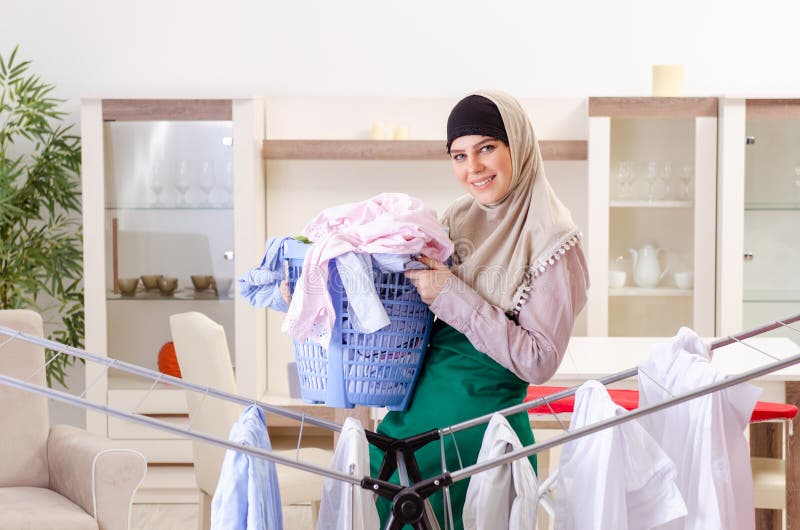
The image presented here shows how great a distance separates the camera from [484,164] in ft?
5.42

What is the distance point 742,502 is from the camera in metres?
1.48

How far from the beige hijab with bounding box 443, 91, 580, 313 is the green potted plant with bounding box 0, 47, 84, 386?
2.93 metres

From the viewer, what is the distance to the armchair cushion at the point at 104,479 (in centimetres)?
279

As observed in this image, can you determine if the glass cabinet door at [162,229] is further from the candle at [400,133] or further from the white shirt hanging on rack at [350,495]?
the white shirt hanging on rack at [350,495]

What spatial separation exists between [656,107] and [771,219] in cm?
70

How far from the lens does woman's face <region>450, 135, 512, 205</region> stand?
1.65 meters

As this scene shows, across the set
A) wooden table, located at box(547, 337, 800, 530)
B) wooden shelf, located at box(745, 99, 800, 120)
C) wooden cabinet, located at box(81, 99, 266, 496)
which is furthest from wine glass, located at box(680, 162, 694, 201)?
wooden cabinet, located at box(81, 99, 266, 496)

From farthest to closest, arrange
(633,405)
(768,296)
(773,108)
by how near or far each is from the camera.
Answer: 1. (768,296)
2. (773,108)
3. (633,405)

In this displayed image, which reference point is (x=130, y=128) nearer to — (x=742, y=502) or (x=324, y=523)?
(x=324, y=523)

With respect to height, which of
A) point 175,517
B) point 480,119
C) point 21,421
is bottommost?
point 175,517

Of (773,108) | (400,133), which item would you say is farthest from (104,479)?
(773,108)

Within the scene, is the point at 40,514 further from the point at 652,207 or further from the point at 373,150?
the point at 652,207

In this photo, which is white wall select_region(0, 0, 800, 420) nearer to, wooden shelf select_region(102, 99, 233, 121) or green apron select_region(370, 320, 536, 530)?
wooden shelf select_region(102, 99, 233, 121)

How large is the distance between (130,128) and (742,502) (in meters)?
3.36
